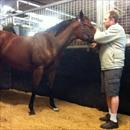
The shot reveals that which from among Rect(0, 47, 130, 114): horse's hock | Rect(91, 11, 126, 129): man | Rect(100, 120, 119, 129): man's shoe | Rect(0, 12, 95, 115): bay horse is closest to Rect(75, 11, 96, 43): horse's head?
Rect(0, 12, 95, 115): bay horse

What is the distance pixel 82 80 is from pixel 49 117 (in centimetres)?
83

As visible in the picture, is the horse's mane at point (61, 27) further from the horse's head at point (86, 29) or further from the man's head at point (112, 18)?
the man's head at point (112, 18)

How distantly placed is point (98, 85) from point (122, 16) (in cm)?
102

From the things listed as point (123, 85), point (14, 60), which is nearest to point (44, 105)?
point (14, 60)

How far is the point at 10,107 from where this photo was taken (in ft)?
12.4

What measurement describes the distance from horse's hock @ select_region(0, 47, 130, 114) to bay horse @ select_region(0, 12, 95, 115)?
0.36m


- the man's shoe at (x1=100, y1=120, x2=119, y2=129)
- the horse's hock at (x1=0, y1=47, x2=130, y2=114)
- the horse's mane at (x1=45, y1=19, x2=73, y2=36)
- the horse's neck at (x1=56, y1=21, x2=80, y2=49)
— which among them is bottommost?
the man's shoe at (x1=100, y1=120, x2=119, y2=129)

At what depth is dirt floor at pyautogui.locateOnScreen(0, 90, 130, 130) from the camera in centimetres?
295

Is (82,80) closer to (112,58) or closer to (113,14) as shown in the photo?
(112,58)

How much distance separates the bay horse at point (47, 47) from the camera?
11.4 ft

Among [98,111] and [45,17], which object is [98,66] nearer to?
[98,111]

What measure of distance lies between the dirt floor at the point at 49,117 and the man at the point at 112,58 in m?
0.29

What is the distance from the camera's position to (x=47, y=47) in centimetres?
354

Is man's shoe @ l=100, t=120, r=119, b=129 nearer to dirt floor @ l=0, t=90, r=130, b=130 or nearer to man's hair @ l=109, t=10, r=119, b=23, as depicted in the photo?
dirt floor @ l=0, t=90, r=130, b=130
